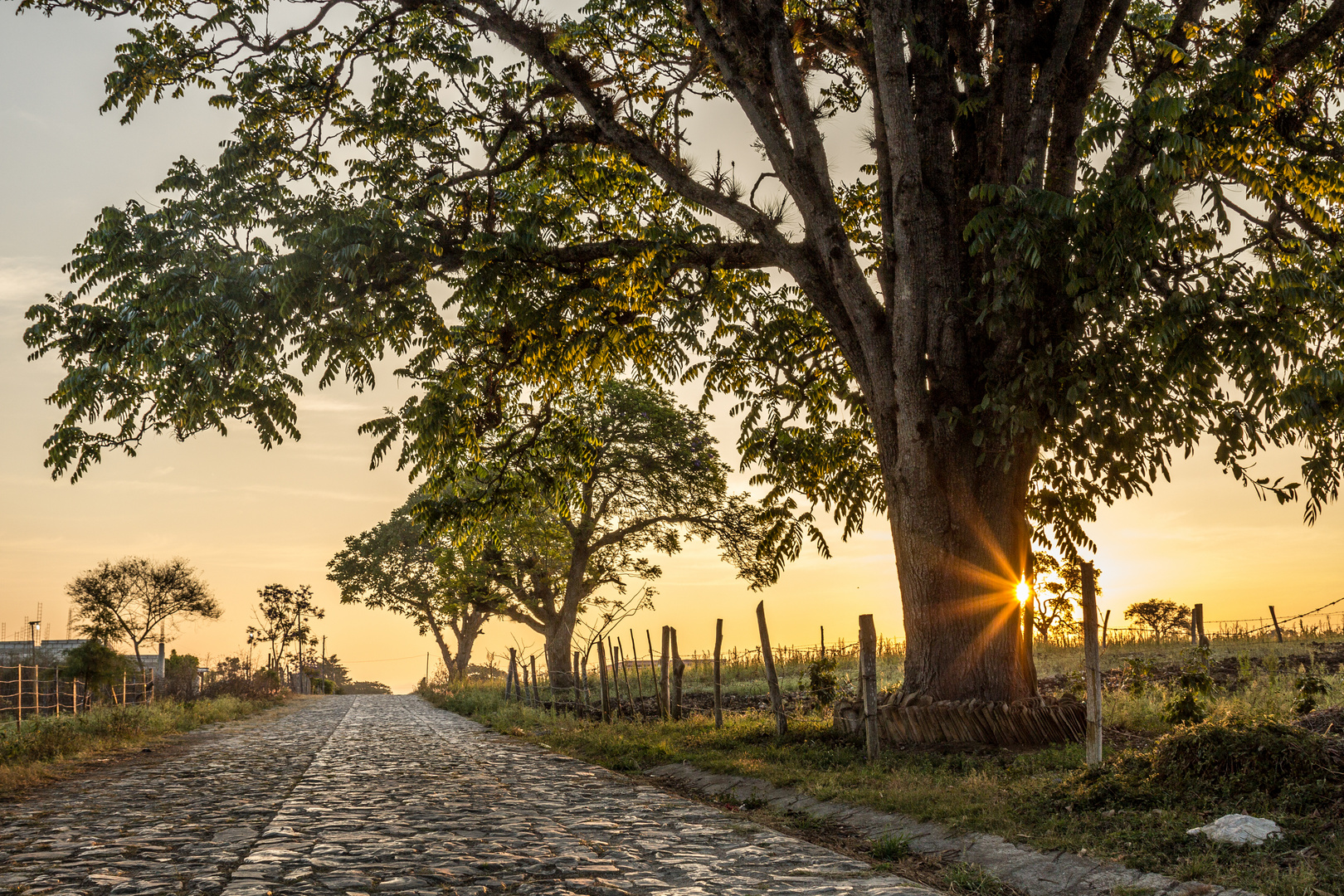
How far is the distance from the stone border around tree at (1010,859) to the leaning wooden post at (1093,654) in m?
1.78

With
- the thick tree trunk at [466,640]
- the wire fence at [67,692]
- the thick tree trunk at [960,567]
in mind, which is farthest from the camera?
the thick tree trunk at [466,640]

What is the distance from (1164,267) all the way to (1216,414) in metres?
1.66

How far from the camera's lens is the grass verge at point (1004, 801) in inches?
190

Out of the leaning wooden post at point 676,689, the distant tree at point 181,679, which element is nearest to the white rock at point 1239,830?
the leaning wooden post at point 676,689

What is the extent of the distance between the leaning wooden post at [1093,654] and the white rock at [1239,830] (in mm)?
1793

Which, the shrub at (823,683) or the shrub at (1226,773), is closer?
the shrub at (1226,773)

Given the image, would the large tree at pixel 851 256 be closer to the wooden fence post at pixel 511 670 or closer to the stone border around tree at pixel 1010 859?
the stone border around tree at pixel 1010 859

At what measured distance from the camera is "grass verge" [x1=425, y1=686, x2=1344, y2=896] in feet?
15.8

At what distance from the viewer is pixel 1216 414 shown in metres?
8.70

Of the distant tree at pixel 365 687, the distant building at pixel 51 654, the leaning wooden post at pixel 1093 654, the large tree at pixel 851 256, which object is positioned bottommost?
the distant tree at pixel 365 687

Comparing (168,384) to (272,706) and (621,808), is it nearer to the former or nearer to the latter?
(621,808)

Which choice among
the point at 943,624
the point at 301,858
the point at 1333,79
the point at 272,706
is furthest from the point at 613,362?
the point at 272,706

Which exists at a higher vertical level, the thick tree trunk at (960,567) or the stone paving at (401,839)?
the thick tree trunk at (960,567)

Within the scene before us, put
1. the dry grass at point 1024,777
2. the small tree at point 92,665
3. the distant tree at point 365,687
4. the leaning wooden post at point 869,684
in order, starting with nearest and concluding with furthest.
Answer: the dry grass at point 1024,777 → the leaning wooden post at point 869,684 → the small tree at point 92,665 → the distant tree at point 365,687
